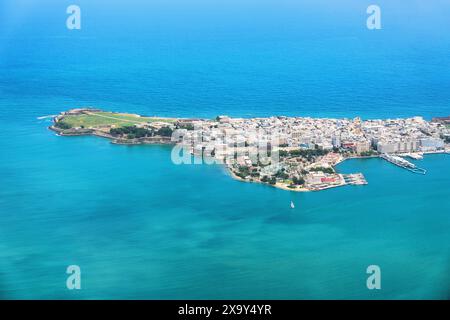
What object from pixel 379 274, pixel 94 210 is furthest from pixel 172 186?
pixel 379 274

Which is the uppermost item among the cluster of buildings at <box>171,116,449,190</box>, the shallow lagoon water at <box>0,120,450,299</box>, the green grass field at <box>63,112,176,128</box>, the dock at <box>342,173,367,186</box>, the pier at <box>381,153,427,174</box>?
the green grass field at <box>63,112,176,128</box>

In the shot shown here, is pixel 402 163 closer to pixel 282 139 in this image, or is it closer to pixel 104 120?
pixel 282 139

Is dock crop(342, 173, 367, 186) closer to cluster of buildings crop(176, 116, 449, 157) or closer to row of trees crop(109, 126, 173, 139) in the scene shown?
cluster of buildings crop(176, 116, 449, 157)

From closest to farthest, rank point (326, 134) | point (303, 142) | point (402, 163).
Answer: point (402, 163) → point (303, 142) → point (326, 134)

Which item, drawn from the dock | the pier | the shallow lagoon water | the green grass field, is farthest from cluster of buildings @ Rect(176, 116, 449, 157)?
the dock

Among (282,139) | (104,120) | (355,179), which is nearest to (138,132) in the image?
(104,120)

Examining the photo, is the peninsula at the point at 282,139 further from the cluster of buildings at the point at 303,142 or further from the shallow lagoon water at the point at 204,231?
the shallow lagoon water at the point at 204,231
